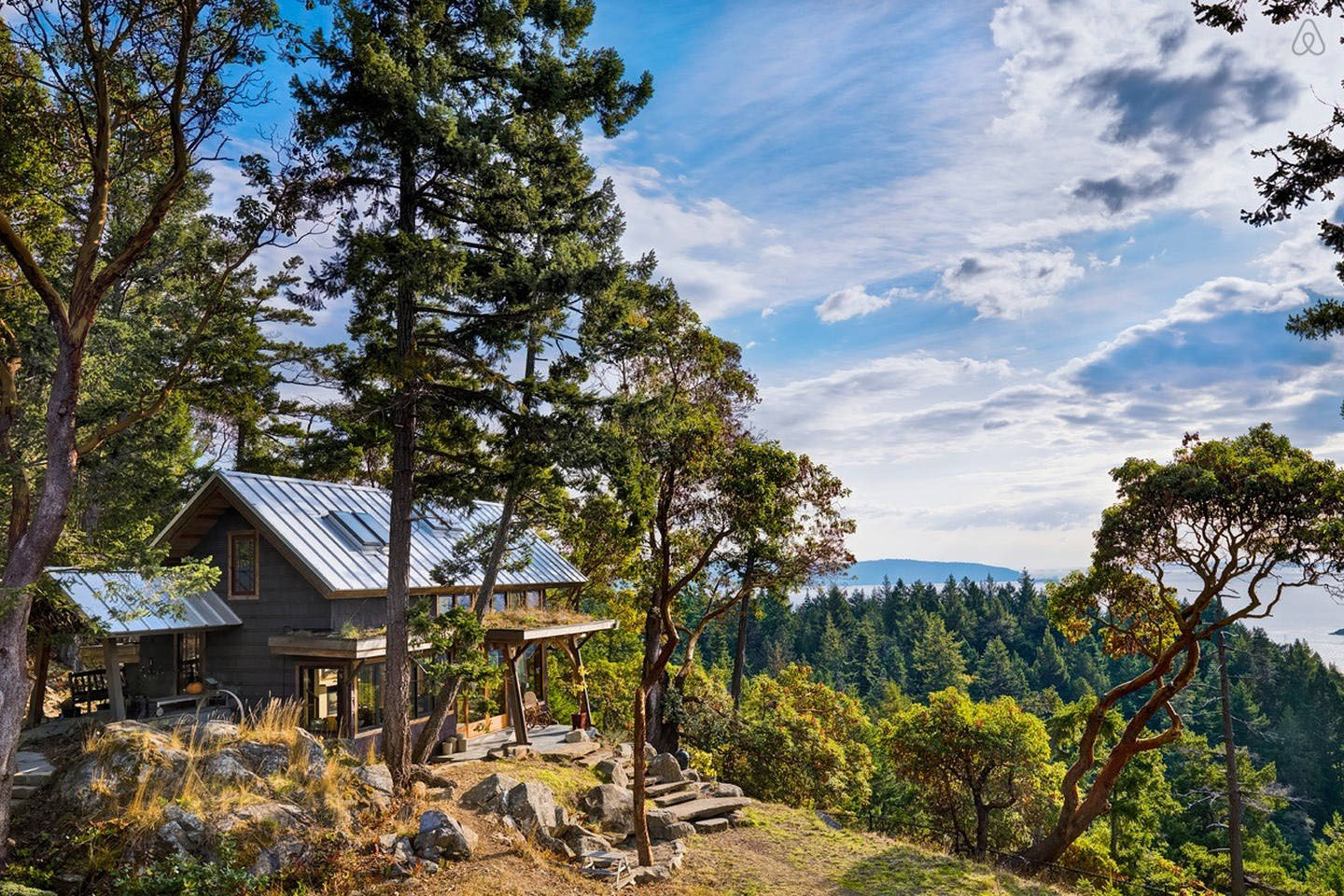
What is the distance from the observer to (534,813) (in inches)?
541

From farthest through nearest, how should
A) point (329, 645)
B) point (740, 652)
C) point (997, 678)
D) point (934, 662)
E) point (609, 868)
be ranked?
point (997, 678) < point (934, 662) < point (740, 652) < point (329, 645) < point (609, 868)

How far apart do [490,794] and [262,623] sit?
25.0ft

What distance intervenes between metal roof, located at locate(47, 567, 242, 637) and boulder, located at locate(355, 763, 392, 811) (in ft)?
14.2

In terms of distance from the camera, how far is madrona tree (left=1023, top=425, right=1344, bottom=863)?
1666 centimetres

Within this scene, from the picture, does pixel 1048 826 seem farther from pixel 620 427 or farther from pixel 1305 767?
pixel 1305 767

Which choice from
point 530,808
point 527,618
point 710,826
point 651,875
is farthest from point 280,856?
point 527,618

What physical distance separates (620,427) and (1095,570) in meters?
12.7

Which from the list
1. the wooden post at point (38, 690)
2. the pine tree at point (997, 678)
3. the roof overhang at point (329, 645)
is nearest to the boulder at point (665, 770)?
the roof overhang at point (329, 645)

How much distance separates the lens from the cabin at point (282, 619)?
16.8 meters

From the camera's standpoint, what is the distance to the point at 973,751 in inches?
914

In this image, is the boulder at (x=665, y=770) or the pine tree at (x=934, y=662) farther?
Answer: the pine tree at (x=934, y=662)

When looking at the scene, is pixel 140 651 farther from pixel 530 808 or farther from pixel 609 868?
pixel 609 868

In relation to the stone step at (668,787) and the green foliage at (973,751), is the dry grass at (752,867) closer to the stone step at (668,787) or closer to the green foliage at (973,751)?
the stone step at (668,787)

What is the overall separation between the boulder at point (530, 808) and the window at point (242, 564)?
855 cm
